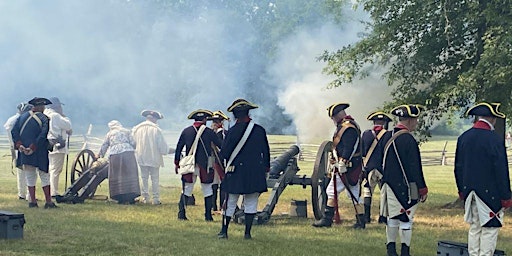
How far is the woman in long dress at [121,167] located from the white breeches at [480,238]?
6.66 m

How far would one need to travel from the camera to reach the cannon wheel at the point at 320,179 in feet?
31.8

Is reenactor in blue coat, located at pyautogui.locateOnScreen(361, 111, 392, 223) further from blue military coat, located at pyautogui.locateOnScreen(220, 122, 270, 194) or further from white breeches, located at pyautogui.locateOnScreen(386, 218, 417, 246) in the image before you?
white breeches, located at pyautogui.locateOnScreen(386, 218, 417, 246)

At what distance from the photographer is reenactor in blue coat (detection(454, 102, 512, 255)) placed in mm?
6168

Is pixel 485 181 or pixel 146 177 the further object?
pixel 146 177

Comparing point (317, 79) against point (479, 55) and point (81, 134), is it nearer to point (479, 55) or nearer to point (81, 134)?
point (479, 55)

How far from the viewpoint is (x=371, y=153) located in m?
10.0

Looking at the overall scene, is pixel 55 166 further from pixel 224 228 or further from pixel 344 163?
pixel 344 163

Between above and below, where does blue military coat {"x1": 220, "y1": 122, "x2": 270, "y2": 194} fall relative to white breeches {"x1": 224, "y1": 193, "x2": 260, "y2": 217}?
above

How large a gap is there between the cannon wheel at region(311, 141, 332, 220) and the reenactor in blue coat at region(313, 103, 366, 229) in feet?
1.05

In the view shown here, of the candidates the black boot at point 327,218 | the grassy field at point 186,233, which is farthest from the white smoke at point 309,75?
the black boot at point 327,218

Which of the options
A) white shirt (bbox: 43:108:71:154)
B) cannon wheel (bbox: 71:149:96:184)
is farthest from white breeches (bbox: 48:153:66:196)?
cannon wheel (bbox: 71:149:96:184)

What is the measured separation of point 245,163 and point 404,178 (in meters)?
1.91

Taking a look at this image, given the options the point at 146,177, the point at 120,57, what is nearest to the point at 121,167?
the point at 146,177

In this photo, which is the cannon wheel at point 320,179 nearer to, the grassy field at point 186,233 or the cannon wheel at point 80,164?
the grassy field at point 186,233
